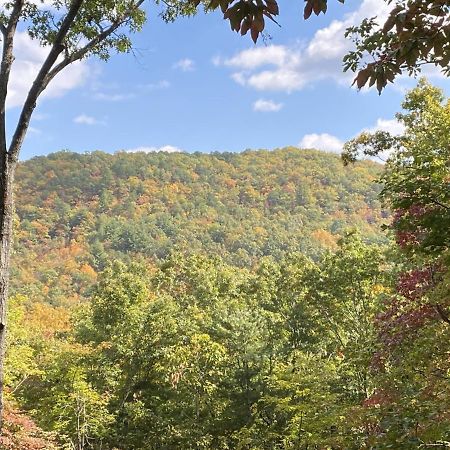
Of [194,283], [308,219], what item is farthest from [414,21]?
[308,219]

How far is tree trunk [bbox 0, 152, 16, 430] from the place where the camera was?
3.39m

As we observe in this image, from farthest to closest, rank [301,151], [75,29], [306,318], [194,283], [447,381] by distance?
[301,151] → [194,283] → [306,318] → [447,381] → [75,29]

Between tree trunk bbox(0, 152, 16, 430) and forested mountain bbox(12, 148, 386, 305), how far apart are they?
166ft

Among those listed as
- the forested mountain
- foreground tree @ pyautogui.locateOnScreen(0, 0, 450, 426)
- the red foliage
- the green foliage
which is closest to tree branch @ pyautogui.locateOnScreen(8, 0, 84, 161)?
foreground tree @ pyautogui.locateOnScreen(0, 0, 450, 426)

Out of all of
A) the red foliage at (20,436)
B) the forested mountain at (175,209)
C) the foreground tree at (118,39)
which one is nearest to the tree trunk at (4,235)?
the foreground tree at (118,39)

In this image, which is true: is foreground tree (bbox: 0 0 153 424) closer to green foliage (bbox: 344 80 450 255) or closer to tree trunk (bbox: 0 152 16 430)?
tree trunk (bbox: 0 152 16 430)

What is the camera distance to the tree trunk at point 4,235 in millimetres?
3393

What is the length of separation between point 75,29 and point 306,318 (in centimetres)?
1399

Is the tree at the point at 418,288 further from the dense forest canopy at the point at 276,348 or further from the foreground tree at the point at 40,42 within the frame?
the foreground tree at the point at 40,42

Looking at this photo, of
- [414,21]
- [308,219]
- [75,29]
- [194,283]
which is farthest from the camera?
[308,219]

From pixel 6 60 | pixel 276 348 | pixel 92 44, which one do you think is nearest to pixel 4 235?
pixel 6 60

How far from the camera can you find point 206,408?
14789 millimetres

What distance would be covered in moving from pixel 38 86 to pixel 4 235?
1252 mm

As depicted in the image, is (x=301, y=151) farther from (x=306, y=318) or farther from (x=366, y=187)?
(x=306, y=318)
